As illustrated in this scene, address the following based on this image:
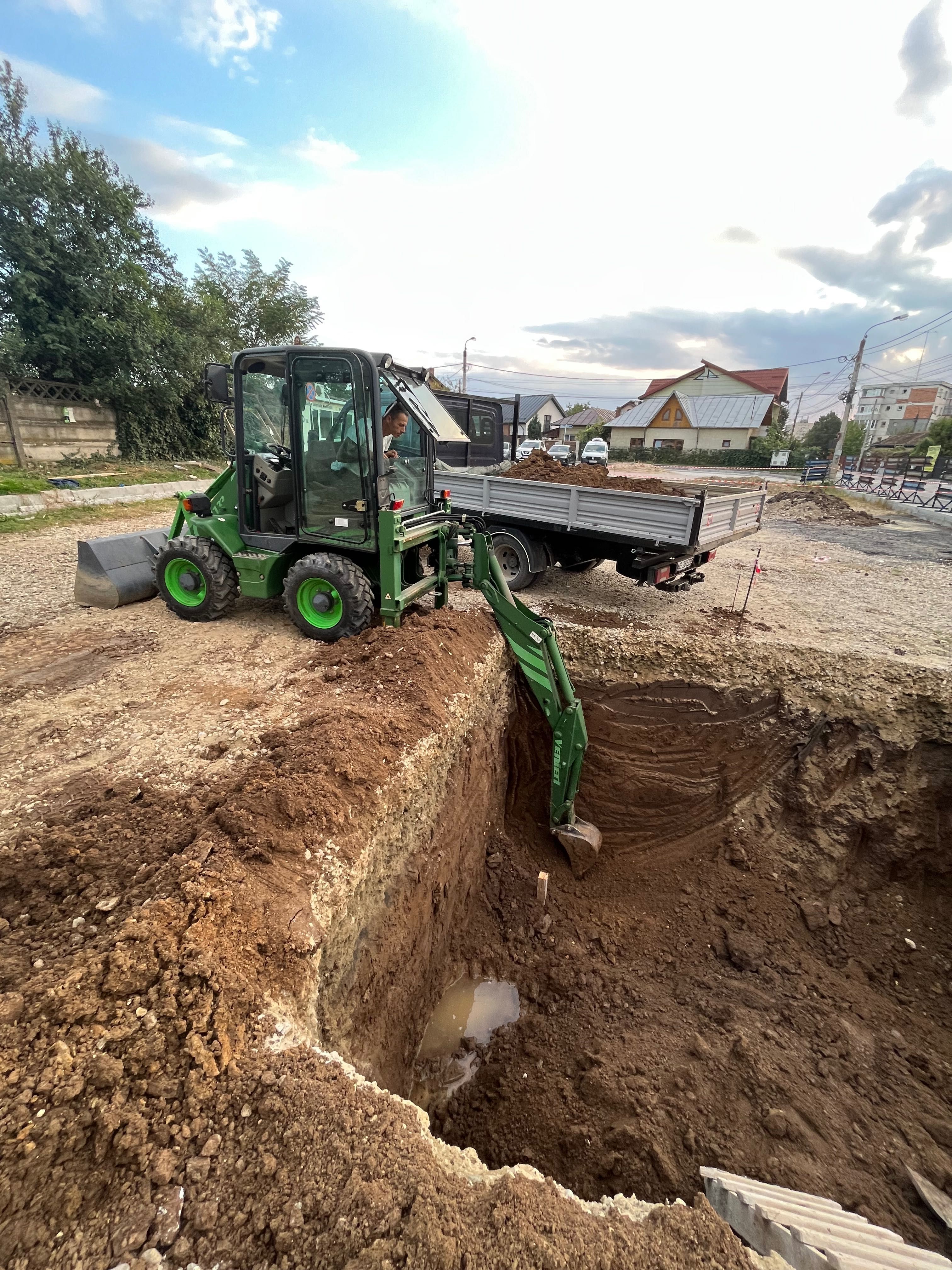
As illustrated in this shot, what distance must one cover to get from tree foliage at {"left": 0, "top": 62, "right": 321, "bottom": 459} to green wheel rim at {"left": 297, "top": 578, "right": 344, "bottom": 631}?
13172 mm

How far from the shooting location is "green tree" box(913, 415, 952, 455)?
36250 millimetres

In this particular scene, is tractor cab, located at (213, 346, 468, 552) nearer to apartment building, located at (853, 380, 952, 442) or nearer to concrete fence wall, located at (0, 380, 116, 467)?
concrete fence wall, located at (0, 380, 116, 467)

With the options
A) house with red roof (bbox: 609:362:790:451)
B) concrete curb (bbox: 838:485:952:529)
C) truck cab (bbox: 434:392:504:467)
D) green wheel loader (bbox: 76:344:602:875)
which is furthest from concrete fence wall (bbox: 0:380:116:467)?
house with red roof (bbox: 609:362:790:451)

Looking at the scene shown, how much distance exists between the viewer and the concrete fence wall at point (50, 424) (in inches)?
497

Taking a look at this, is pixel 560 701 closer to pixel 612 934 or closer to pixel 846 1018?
pixel 612 934

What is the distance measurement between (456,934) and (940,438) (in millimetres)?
48126

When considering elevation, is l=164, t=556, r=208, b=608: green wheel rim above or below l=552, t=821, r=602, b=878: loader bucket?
above

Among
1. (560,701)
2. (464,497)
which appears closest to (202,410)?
(464,497)

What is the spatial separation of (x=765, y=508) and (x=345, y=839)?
18954mm

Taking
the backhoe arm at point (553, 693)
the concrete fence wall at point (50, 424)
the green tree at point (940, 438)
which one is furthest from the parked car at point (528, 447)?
the backhoe arm at point (553, 693)

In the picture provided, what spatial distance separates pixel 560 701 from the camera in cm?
490

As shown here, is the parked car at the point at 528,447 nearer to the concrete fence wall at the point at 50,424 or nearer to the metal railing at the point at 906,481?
the metal railing at the point at 906,481

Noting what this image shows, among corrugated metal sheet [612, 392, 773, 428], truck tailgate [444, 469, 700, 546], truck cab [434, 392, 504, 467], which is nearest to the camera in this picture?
truck tailgate [444, 469, 700, 546]

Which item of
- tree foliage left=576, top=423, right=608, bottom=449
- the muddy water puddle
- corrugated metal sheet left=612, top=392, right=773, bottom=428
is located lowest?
the muddy water puddle
